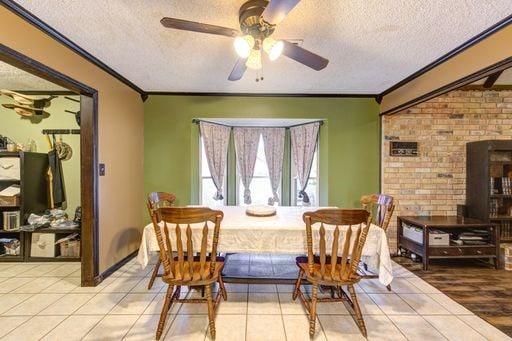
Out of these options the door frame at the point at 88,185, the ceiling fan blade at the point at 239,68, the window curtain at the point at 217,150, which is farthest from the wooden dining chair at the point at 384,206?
the door frame at the point at 88,185

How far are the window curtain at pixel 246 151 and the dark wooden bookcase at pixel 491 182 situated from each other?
124 inches

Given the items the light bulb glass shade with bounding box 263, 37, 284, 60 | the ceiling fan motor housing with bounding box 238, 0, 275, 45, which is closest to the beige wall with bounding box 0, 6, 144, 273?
the ceiling fan motor housing with bounding box 238, 0, 275, 45

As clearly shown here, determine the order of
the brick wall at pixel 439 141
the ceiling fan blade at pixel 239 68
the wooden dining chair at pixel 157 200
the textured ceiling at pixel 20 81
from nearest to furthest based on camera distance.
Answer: the ceiling fan blade at pixel 239 68 < the wooden dining chair at pixel 157 200 < the textured ceiling at pixel 20 81 < the brick wall at pixel 439 141

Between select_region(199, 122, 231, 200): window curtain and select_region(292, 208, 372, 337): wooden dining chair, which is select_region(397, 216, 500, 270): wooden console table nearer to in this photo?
select_region(292, 208, 372, 337): wooden dining chair

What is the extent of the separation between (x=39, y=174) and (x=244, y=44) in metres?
3.50

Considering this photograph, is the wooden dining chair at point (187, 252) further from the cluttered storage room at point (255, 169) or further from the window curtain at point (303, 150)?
the window curtain at point (303, 150)

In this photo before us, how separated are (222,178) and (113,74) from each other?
220 cm

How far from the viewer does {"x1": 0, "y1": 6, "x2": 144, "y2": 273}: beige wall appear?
6.48 feet

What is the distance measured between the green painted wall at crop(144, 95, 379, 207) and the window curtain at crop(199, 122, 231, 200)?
43cm

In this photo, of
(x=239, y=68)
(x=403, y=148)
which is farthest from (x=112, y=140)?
(x=403, y=148)

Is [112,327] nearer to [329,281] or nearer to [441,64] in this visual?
[329,281]

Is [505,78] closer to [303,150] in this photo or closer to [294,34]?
[303,150]

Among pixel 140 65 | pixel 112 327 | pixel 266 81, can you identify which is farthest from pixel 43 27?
pixel 112 327

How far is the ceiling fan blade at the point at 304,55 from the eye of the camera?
1729 mm
